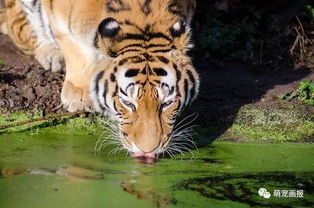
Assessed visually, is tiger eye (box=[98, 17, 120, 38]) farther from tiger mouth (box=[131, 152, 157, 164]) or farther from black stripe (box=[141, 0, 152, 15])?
tiger mouth (box=[131, 152, 157, 164])

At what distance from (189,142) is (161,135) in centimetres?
58

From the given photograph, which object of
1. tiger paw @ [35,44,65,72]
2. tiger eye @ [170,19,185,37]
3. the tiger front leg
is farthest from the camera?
tiger paw @ [35,44,65,72]

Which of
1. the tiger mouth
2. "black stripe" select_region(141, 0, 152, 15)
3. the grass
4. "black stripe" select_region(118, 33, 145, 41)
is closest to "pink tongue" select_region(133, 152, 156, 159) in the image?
the tiger mouth

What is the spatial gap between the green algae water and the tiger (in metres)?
0.21

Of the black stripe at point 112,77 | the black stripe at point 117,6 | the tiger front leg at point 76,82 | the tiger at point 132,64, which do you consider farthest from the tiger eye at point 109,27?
the tiger front leg at point 76,82

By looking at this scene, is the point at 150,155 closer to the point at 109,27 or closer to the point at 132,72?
the point at 132,72

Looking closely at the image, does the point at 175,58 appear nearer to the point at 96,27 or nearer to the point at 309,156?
the point at 96,27

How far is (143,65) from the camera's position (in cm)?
538

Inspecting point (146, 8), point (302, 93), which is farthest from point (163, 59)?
point (302, 93)

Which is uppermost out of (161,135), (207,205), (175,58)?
(175,58)

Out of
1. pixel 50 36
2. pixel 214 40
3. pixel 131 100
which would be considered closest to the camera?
pixel 131 100

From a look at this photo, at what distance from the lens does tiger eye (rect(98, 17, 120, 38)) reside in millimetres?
5406

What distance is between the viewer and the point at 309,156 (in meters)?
5.47

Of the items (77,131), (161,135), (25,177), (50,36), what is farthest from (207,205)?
(50,36)
